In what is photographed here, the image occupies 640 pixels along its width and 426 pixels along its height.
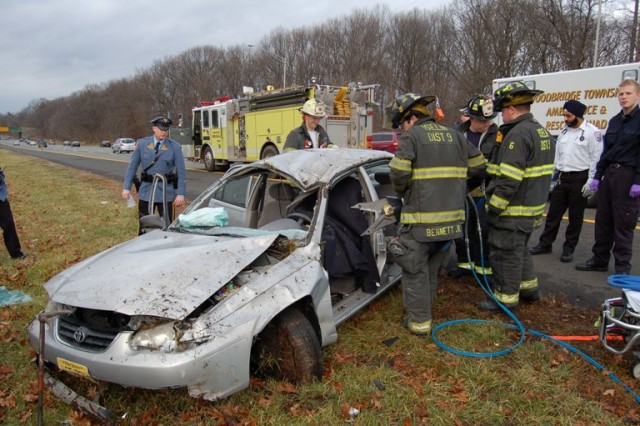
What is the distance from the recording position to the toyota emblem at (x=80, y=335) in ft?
7.95

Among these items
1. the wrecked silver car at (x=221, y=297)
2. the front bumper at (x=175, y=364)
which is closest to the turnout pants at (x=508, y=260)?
the wrecked silver car at (x=221, y=297)

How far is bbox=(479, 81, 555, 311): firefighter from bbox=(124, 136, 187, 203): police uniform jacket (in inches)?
139

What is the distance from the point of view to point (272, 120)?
14.8 m

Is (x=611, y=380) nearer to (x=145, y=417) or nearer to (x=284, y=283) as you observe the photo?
(x=284, y=283)

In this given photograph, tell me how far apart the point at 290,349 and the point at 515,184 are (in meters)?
2.17

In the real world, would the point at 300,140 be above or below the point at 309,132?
below

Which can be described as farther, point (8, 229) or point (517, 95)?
point (8, 229)

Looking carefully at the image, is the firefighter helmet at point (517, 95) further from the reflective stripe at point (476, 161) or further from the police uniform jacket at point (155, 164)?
the police uniform jacket at point (155, 164)

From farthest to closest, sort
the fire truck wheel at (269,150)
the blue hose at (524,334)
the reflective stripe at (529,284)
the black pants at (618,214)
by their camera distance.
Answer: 1. the fire truck wheel at (269,150)
2. the black pants at (618,214)
3. the reflective stripe at (529,284)
4. the blue hose at (524,334)

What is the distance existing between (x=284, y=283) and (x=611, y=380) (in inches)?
86.4

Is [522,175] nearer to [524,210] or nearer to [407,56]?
[524,210]

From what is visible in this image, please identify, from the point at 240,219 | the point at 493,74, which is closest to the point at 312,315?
the point at 240,219

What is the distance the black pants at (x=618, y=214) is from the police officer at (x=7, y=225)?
6.93m

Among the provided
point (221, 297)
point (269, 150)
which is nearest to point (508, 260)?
point (221, 297)
